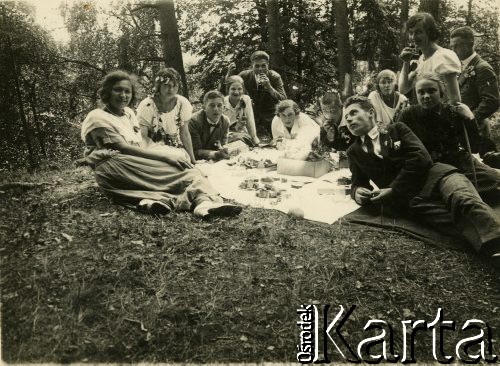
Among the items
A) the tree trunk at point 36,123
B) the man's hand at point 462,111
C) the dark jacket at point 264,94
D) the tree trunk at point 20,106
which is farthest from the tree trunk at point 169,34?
the man's hand at point 462,111

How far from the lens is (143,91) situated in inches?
361

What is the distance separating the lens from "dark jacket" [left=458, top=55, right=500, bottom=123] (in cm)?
502

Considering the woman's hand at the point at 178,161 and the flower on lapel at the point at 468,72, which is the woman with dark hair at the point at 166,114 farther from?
the flower on lapel at the point at 468,72

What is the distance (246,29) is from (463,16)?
5740mm

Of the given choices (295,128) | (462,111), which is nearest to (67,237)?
(462,111)

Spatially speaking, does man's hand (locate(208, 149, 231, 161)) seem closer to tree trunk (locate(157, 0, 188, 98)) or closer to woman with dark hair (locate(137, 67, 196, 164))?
woman with dark hair (locate(137, 67, 196, 164))

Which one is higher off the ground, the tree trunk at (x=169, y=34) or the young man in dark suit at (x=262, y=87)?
the tree trunk at (x=169, y=34)

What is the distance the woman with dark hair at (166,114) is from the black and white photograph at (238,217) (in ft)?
0.06

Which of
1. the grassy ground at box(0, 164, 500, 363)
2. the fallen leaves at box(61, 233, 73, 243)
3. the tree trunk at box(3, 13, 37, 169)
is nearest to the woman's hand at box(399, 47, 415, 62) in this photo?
the grassy ground at box(0, 164, 500, 363)

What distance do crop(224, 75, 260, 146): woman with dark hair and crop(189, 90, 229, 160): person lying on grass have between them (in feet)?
1.90

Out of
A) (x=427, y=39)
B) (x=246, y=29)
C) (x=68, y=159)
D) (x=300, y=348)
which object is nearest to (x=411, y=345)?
(x=300, y=348)

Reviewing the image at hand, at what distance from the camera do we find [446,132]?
381 centimetres

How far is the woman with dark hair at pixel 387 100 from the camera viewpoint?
5.21 metres

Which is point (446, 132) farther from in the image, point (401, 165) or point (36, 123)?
point (36, 123)
